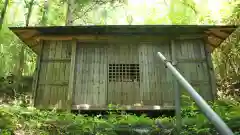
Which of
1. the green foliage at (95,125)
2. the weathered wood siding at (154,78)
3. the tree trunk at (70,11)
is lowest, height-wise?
the green foliage at (95,125)

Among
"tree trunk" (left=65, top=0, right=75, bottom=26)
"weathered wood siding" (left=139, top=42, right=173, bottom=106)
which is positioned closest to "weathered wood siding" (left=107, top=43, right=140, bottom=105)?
"weathered wood siding" (left=139, top=42, right=173, bottom=106)

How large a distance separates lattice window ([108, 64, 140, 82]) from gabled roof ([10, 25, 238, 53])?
4.37ft

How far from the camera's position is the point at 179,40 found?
10969mm

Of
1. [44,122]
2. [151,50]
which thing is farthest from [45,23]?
[44,122]

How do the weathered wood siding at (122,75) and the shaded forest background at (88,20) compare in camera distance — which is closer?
the weathered wood siding at (122,75)

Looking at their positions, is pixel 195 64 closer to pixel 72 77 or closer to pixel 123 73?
pixel 123 73

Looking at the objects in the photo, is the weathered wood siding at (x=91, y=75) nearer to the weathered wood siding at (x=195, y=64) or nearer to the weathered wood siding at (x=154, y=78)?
the weathered wood siding at (x=154, y=78)

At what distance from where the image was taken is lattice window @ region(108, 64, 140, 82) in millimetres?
10703

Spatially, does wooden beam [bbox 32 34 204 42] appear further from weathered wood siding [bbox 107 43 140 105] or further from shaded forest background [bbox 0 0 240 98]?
shaded forest background [bbox 0 0 240 98]

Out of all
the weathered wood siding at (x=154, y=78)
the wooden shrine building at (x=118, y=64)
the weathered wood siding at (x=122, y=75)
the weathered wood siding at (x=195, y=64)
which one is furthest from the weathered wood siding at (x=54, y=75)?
the weathered wood siding at (x=195, y=64)

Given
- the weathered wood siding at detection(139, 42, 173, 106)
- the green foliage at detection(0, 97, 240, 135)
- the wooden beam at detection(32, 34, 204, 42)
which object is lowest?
the green foliage at detection(0, 97, 240, 135)

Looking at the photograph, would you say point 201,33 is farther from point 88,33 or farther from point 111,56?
point 88,33

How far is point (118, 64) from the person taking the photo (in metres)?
10.9

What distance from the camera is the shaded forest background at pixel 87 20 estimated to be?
680 inches
